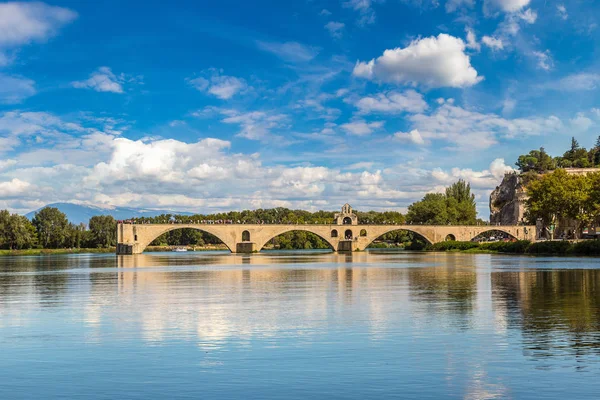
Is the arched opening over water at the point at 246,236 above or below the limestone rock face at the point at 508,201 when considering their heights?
below

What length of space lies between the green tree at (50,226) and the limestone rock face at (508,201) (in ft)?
297

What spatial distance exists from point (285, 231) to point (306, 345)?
327 feet

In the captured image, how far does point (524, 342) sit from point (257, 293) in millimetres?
16036

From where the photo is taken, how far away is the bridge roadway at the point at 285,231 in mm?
103812

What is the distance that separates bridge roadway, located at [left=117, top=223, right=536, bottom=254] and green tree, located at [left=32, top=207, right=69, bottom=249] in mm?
19373

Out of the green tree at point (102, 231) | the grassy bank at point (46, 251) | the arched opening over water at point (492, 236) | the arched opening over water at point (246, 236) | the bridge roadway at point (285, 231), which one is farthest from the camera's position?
the arched opening over water at point (492, 236)

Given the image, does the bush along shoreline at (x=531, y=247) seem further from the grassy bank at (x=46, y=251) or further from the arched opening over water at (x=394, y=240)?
the grassy bank at (x=46, y=251)

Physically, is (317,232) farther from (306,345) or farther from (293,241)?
(306,345)

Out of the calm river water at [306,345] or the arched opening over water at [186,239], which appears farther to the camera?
the arched opening over water at [186,239]

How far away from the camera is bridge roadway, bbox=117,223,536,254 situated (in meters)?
104

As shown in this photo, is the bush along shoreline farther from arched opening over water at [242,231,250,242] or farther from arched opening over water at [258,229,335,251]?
arched opening over water at [258,229,335,251]

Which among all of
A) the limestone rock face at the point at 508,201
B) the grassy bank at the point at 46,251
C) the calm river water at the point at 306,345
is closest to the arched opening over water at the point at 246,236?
the grassy bank at the point at 46,251

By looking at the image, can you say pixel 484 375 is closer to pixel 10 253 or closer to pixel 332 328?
pixel 332 328

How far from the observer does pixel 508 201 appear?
156m
